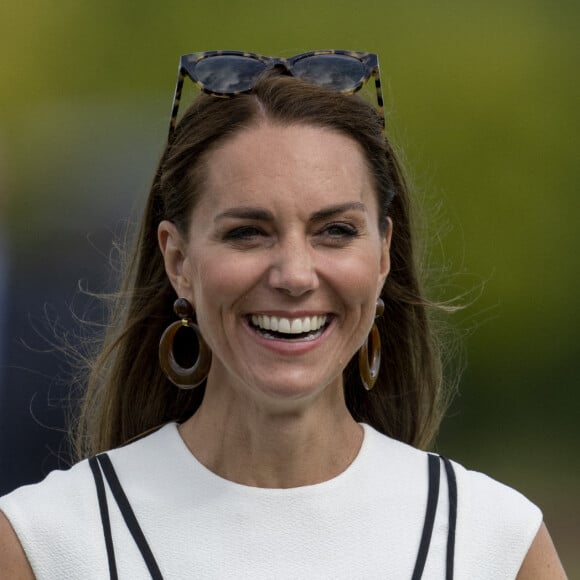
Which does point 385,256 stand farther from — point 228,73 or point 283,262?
point 228,73

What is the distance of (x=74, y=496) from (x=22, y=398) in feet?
12.6

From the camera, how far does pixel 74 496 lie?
3.02 metres

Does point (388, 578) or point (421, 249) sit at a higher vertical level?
point (421, 249)

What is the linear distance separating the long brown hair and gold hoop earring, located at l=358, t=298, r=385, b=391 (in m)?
0.13

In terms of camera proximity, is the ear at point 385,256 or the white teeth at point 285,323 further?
the ear at point 385,256

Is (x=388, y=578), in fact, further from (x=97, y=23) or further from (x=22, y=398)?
(x=97, y=23)

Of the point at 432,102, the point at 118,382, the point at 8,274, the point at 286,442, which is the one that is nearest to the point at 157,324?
the point at 118,382

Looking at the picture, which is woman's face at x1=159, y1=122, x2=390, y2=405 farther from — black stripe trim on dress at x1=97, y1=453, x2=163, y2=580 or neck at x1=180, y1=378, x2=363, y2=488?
black stripe trim on dress at x1=97, y1=453, x2=163, y2=580

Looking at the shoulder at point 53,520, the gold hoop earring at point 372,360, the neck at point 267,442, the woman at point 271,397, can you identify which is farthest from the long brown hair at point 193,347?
the shoulder at point 53,520

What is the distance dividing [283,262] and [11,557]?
30.4 inches

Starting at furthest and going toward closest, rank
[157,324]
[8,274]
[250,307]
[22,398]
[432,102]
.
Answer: [432,102], [8,274], [22,398], [157,324], [250,307]

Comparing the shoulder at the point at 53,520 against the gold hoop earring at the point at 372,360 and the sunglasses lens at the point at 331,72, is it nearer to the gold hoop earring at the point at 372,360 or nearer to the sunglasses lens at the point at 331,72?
the gold hoop earring at the point at 372,360

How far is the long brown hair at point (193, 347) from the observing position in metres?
3.11

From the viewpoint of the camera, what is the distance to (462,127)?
8.36m
